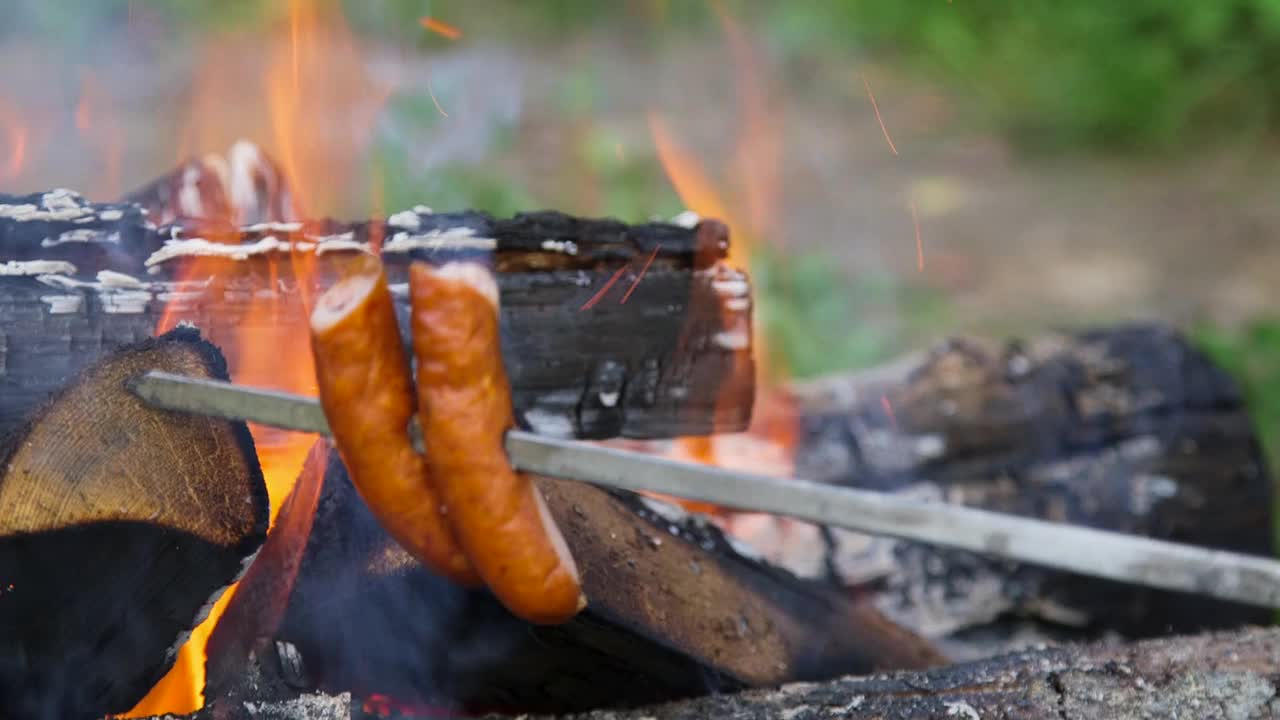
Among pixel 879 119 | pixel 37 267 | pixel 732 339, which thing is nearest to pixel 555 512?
pixel 732 339

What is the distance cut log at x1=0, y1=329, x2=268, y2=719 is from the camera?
1.54 meters

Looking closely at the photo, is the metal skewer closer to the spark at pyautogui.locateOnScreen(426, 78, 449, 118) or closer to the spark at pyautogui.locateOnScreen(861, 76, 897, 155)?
the spark at pyautogui.locateOnScreen(426, 78, 449, 118)

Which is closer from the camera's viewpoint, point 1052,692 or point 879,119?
point 1052,692

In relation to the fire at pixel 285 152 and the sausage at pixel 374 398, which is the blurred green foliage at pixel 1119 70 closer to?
the fire at pixel 285 152

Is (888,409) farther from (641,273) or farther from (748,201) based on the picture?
(748,201)

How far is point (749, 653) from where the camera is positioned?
1.91 meters

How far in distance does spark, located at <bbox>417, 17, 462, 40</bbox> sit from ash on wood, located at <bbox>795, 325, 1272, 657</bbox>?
5.05 meters

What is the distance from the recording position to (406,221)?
1.98m

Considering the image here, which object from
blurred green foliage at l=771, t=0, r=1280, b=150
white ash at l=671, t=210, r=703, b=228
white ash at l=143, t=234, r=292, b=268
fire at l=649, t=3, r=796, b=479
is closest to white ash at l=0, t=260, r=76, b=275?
white ash at l=143, t=234, r=292, b=268

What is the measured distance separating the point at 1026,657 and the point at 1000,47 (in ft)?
17.6

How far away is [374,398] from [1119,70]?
571 centimetres

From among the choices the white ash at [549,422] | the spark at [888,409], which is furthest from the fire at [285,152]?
the spark at [888,409]

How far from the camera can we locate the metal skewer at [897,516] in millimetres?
1120

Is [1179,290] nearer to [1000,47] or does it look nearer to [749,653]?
[1000,47]
